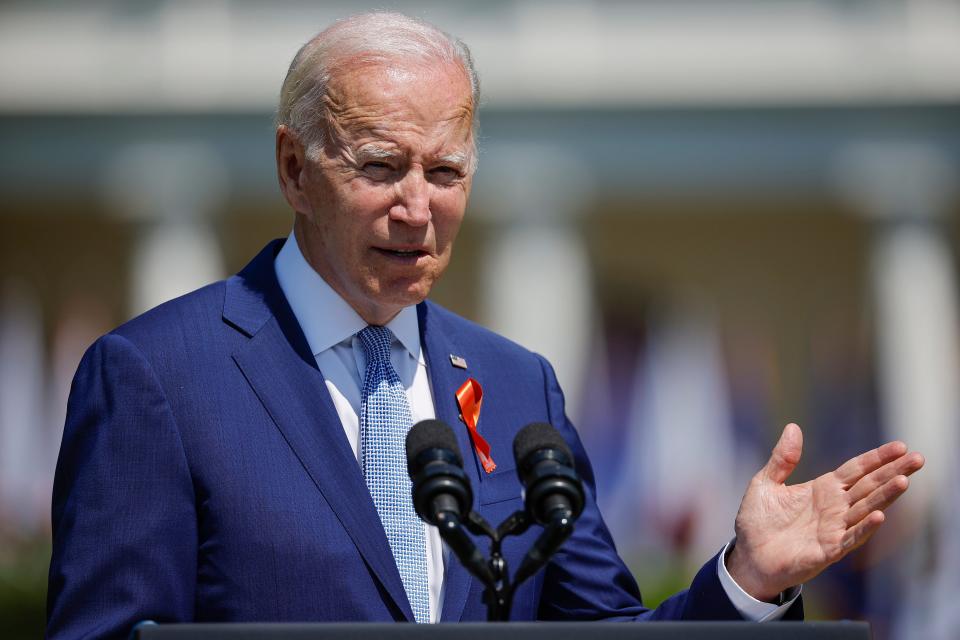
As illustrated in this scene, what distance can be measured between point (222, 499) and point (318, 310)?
47cm

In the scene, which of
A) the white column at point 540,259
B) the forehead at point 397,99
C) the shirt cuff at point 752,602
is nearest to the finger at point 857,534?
the shirt cuff at point 752,602

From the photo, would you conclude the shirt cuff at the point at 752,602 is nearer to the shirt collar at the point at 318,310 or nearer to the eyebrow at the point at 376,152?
the shirt collar at the point at 318,310

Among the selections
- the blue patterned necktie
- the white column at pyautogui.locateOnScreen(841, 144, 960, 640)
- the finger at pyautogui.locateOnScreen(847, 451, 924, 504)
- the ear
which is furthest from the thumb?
the white column at pyautogui.locateOnScreen(841, 144, 960, 640)

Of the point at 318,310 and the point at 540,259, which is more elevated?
the point at 540,259

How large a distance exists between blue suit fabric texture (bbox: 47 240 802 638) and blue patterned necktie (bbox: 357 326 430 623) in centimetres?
6

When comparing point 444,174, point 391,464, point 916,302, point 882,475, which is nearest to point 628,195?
point 916,302

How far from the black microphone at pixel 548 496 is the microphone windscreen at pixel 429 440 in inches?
4.1

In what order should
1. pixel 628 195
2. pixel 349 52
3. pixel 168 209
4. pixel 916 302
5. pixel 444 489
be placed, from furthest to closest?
pixel 916 302
pixel 628 195
pixel 168 209
pixel 349 52
pixel 444 489

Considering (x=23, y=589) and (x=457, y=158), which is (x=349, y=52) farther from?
(x=23, y=589)

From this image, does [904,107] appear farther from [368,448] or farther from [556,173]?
[368,448]

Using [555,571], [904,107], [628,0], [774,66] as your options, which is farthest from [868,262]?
[555,571]

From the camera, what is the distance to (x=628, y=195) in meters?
13.9

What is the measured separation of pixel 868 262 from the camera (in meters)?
14.7

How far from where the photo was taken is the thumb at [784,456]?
2.47 metres
